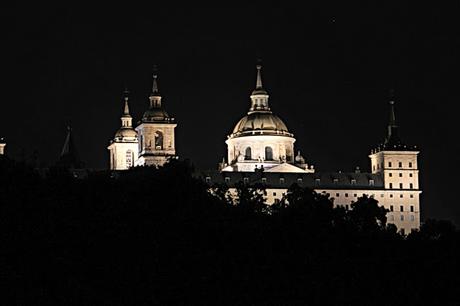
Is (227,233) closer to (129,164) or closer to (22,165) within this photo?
(22,165)

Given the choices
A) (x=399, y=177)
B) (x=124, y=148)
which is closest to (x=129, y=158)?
(x=124, y=148)

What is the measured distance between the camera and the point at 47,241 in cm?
9875

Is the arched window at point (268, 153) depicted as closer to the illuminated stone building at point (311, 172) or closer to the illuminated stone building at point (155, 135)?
the illuminated stone building at point (311, 172)

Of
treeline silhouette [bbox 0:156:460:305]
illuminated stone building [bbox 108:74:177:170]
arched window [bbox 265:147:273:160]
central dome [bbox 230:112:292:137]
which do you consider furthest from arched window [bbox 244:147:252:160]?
treeline silhouette [bbox 0:156:460:305]

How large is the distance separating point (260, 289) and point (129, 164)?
9725 cm

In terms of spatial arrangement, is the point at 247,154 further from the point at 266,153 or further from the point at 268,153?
the point at 268,153

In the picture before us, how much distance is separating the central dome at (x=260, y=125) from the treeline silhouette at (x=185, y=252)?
6682cm

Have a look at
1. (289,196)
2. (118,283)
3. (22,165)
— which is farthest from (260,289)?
(289,196)

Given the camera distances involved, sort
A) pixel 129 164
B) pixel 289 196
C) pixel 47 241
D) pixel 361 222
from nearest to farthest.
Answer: pixel 47 241, pixel 361 222, pixel 289 196, pixel 129 164

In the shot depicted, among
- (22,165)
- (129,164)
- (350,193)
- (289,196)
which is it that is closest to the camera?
(22,165)

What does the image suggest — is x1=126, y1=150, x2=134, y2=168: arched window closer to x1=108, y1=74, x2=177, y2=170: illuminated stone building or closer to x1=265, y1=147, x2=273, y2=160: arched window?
x1=108, y1=74, x2=177, y2=170: illuminated stone building

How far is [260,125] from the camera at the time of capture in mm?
189375

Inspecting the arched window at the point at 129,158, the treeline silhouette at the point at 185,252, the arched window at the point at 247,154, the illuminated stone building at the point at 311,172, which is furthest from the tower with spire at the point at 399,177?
the treeline silhouette at the point at 185,252

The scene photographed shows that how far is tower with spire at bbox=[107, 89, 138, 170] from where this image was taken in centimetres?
19350
